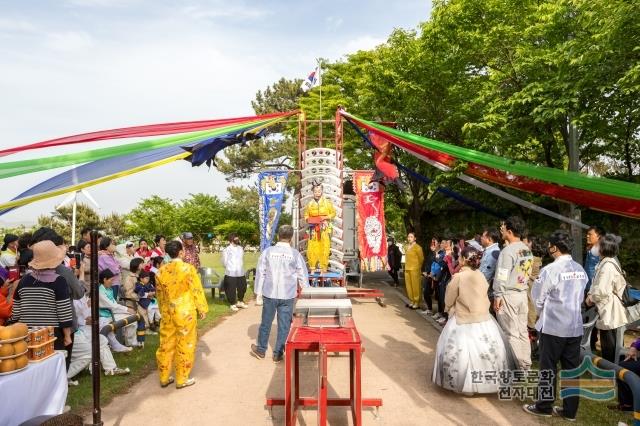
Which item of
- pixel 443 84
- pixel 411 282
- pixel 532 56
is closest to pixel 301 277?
pixel 411 282

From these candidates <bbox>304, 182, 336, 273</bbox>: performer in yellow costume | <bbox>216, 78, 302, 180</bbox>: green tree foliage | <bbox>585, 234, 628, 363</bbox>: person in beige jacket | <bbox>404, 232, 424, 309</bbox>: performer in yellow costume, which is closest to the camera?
<bbox>585, 234, 628, 363</bbox>: person in beige jacket

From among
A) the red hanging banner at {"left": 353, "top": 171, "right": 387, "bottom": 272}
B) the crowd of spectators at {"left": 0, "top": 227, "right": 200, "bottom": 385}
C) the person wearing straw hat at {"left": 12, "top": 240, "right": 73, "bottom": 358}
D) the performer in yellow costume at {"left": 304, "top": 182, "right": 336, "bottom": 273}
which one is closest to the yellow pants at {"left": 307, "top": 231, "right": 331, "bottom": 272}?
the performer in yellow costume at {"left": 304, "top": 182, "right": 336, "bottom": 273}

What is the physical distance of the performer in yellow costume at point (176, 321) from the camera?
5.92 meters

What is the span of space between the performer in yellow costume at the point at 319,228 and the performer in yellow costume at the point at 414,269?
196cm

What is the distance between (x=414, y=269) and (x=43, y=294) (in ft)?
27.2

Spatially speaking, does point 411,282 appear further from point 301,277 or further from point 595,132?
point 595,132

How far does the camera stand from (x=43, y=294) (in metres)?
4.85

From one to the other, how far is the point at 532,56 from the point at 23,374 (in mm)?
10376

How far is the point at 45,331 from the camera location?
3938 millimetres

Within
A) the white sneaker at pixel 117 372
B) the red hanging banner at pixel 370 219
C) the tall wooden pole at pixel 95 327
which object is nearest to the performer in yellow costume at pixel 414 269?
the red hanging banner at pixel 370 219

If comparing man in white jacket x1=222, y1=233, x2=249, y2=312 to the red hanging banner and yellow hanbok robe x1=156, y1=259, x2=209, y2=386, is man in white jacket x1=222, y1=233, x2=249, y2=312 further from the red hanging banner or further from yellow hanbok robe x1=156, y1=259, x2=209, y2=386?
yellow hanbok robe x1=156, y1=259, x2=209, y2=386

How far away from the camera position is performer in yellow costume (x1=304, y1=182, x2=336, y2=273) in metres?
10.7

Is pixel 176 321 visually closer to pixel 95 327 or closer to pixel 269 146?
pixel 95 327

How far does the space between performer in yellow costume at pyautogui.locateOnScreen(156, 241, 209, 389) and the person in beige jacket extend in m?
5.15
